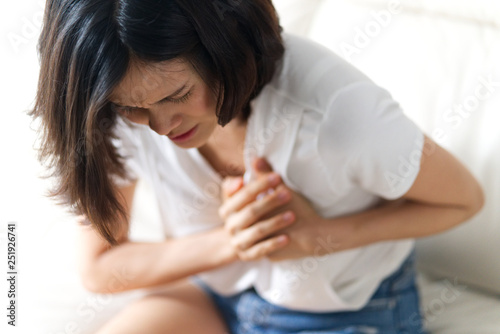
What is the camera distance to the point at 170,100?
0.53 meters

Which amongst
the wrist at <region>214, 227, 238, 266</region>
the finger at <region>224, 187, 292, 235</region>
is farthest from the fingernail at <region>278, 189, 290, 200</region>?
the wrist at <region>214, 227, 238, 266</region>

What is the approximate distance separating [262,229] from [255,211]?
1.0 inches

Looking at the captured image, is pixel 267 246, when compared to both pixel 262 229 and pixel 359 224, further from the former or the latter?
pixel 359 224

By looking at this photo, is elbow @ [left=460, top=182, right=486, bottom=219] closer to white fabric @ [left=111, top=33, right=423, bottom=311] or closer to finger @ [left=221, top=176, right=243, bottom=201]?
white fabric @ [left=111, top=33, right=423, bottom=311]

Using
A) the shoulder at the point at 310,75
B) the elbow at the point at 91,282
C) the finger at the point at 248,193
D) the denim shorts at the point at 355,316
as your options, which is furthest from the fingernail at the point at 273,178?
the elbow at the point at 91,282

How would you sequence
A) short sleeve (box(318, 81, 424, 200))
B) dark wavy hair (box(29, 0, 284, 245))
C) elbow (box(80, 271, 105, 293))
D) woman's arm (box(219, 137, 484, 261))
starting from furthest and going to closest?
1. elbow (box(80, 271, 105, 293))
2. woman's arm (box(219, 137, 484, 261))
3. short sleeve (box(318, 81, 424, 200))
4. dark wavy hair (box(29, 0, 284, 245))

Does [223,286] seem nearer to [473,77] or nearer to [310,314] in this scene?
[310,314]

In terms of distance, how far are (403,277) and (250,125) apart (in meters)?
0.34

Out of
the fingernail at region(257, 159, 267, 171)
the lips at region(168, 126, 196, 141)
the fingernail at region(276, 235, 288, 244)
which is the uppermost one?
the lips at region(168, 126, 196, 141)

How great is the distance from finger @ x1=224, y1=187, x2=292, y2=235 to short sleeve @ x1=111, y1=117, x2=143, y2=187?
156mm

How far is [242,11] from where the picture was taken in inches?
20.4

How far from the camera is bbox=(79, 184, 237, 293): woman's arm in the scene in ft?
2.55

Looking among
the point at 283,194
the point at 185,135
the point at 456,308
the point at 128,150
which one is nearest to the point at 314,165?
the point at 283,194

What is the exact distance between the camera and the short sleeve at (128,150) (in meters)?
0.73
